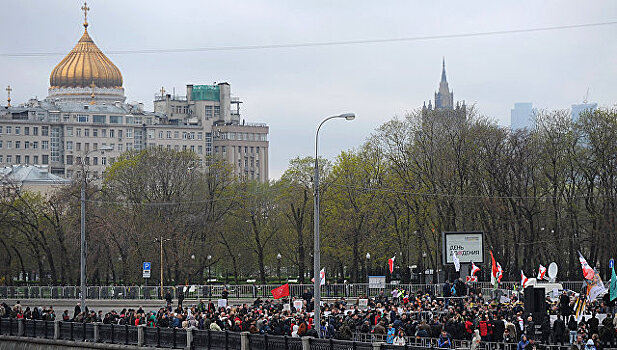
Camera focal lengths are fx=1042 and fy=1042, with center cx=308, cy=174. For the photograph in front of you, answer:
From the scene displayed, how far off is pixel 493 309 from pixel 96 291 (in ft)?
119

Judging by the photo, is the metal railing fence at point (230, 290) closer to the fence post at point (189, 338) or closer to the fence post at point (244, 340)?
the fence post at point (189, 338)

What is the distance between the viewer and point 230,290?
64.9 metres

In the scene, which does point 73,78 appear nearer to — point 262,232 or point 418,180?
point 262,232

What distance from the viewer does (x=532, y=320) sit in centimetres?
3291

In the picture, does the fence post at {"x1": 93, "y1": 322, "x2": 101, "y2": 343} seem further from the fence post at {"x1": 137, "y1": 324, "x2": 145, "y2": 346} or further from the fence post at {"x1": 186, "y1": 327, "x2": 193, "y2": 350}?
the fence post at {"x1": 186, "y1": 327, "x2": 193, "y2": 350}

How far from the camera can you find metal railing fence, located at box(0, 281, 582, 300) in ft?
196

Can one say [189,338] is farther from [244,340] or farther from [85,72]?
[85,72]

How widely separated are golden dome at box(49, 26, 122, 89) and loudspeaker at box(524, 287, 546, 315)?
165 m

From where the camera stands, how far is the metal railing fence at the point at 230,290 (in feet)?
196

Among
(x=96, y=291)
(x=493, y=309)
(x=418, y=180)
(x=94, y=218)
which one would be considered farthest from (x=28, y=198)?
(x=493, y=309)

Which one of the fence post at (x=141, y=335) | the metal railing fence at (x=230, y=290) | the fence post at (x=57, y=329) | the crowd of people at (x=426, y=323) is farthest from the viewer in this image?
the metal railing fence at (x=230, y=290)

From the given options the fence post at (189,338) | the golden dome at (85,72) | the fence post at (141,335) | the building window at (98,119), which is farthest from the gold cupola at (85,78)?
the fence post at (189,338)

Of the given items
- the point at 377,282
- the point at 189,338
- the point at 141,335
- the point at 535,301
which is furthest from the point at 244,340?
the point at 377,282

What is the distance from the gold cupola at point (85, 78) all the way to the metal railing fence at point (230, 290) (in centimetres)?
12165
